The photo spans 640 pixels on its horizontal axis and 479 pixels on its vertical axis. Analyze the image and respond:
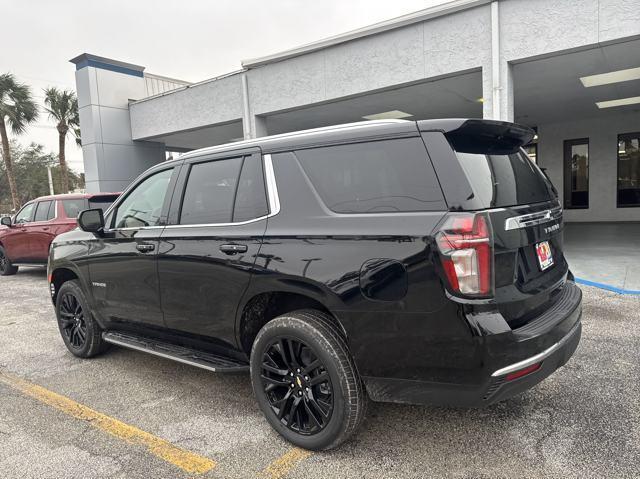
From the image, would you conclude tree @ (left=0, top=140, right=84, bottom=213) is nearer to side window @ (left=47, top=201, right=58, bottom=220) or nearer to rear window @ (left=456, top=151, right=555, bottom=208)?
side window @ (left=47, top=201, right=58, bottom=220)

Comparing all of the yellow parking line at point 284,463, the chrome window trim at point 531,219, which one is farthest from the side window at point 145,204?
the chrome window trim at point 531,219

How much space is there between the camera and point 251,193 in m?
3.19

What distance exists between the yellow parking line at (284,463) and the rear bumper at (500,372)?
0.61m

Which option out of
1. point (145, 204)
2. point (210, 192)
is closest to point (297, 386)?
point (210, 192)

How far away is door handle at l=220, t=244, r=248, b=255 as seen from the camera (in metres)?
3.03

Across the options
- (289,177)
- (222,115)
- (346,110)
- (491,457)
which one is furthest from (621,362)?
(222,115)

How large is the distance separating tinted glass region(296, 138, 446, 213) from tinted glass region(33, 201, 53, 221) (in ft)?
27.7

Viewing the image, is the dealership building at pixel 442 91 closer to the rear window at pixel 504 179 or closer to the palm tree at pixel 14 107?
the rear window at pixel 504 179

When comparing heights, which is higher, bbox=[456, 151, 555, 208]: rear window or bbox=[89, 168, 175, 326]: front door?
bbox=[456, 151, 555, 208]: rear window

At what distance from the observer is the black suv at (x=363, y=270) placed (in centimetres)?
232

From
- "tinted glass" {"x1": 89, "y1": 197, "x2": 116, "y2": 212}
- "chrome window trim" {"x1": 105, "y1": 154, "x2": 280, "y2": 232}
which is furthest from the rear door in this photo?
"tinted glass" {"x1": 89, "y1": 197, "x2": 116, "y2": 212}

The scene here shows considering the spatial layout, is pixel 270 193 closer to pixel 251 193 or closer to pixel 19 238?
pixel 251 193

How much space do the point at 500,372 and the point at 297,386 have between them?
1185mm

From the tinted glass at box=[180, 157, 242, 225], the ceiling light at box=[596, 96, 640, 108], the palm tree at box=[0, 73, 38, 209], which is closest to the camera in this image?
the tinted glass at box=[180, 157, 242, 225]
